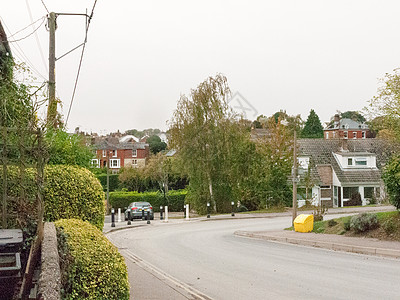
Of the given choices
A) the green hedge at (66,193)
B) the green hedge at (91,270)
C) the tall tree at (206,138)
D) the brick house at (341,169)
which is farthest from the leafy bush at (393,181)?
the brick house at (341,169)

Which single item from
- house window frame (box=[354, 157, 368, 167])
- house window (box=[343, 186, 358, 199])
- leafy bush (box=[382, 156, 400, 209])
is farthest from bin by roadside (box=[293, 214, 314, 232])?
house window frame (box=[354, 157, 368, 167])

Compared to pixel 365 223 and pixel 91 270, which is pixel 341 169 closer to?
pixel 365 223

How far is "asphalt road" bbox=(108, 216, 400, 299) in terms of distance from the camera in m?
10.3

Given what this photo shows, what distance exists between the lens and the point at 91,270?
6.62m

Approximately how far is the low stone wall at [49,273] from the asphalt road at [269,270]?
4307mm

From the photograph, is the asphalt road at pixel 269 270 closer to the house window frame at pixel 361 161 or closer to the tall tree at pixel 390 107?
the tall tree at pixel 390 107

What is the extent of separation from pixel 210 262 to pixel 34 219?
7.35 m

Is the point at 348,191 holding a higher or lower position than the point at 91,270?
higher

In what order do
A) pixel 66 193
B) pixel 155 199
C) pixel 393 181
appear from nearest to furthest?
pixel 66 193 → pixel 393 181 → pixel 155 199

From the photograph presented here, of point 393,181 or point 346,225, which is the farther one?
point 346,225

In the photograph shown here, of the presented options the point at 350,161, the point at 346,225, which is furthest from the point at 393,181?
the point at 350,161

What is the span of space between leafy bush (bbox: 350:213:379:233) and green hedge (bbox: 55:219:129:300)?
594 inches

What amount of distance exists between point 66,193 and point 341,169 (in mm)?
50885

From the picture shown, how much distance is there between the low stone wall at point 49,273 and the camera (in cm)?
528
